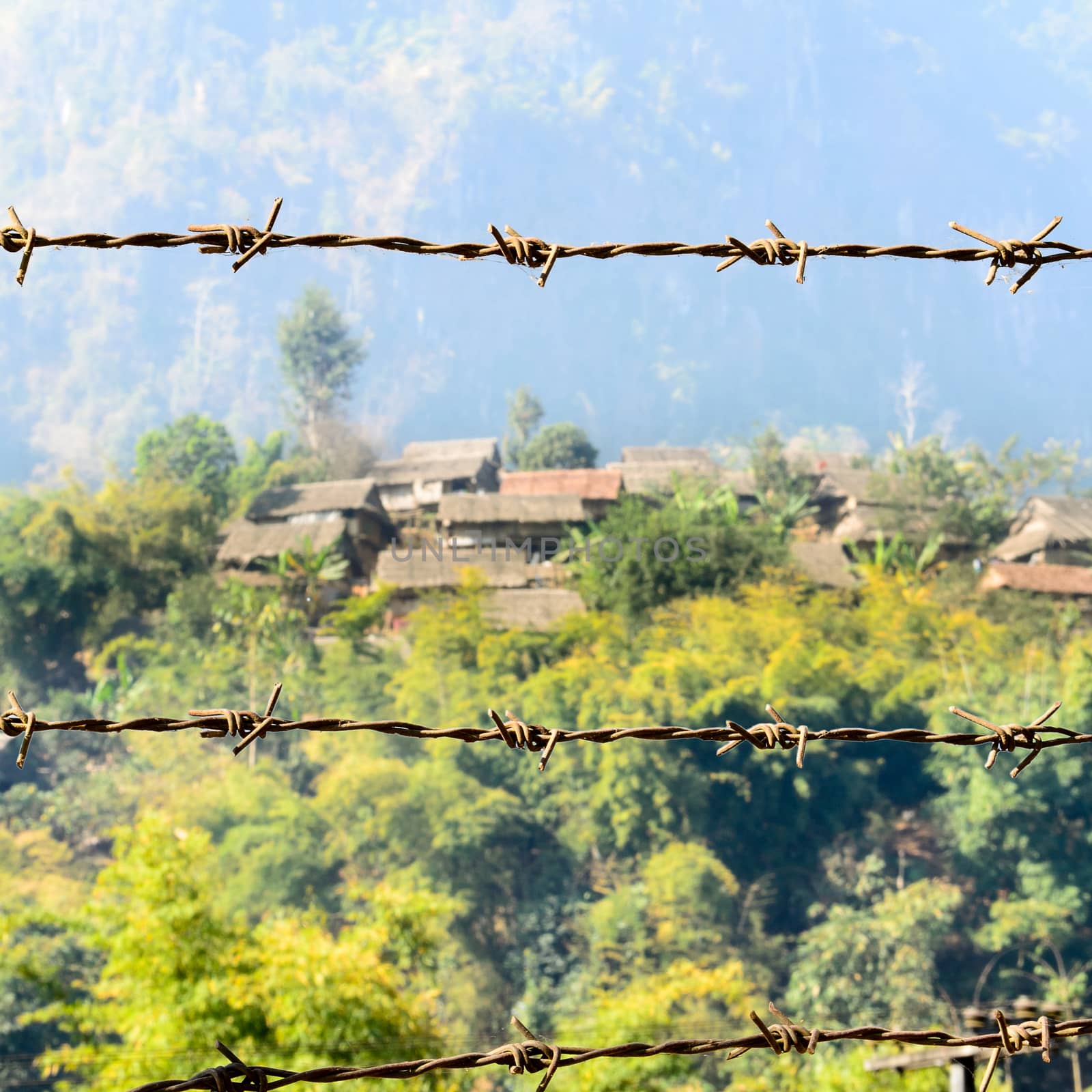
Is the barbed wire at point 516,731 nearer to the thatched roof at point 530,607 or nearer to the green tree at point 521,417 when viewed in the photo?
the thatched roof at point 530,607

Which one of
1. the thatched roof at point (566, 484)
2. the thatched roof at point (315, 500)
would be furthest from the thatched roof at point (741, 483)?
the thatched roof at point (315, 500)

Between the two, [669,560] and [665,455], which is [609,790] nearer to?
[669,560]

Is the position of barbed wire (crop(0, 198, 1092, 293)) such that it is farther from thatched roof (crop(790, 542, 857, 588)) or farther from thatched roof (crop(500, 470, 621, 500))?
thatched roof (crop(500, 470, 621, 500))

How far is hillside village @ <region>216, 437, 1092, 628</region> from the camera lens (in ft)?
90.1

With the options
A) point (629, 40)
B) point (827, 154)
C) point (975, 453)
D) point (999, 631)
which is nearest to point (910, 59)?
point (827, 154)

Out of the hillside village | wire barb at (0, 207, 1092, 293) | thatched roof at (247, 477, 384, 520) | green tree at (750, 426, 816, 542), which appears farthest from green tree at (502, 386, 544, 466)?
wire barb at (0, 207, 1092, 293)

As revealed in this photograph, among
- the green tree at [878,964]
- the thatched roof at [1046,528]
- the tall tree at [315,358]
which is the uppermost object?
the tall tree at [315,358]

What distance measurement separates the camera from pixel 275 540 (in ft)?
96.2

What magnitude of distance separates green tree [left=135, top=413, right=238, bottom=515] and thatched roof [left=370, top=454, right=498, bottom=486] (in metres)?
4.57

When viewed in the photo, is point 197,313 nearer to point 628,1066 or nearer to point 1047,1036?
point 628,1066

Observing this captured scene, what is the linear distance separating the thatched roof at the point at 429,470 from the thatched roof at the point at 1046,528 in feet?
48.8

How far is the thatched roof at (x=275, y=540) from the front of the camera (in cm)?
2875

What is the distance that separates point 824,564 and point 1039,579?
4.87 m

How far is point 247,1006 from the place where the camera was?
357 inches
